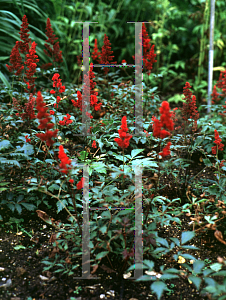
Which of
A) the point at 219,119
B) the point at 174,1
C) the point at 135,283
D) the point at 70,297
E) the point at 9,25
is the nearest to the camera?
the point at 70,297

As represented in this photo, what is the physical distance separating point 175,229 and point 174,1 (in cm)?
417

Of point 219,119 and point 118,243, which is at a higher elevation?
point 219,119

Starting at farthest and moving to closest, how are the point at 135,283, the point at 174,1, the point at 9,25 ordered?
the point at 174,1 < the point at 9,25 < the point at 135,283

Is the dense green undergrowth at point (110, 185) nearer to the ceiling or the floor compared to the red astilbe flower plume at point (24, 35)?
nearer to the floor

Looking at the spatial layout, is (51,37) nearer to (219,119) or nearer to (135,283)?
(219,119)

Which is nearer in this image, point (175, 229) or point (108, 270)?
point (108, 270)

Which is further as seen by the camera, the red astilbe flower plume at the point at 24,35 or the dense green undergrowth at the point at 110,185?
the red astilbe flower plume at the point at 24,35

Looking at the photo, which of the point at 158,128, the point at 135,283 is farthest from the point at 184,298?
the point at 158,128

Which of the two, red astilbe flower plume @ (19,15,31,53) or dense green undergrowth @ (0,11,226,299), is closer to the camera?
dense green undergrowth @ (0,11,226,299)

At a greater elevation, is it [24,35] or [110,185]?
[24,35]

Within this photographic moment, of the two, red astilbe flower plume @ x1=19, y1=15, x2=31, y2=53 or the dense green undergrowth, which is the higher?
red astilbe flower plume @ x1=19, y1=15, x2=31, y2=53

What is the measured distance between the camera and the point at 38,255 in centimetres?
170

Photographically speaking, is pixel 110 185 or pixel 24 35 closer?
pixel 110 185

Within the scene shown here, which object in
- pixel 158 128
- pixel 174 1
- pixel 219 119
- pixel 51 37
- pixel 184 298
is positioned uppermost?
pixel 174 1
